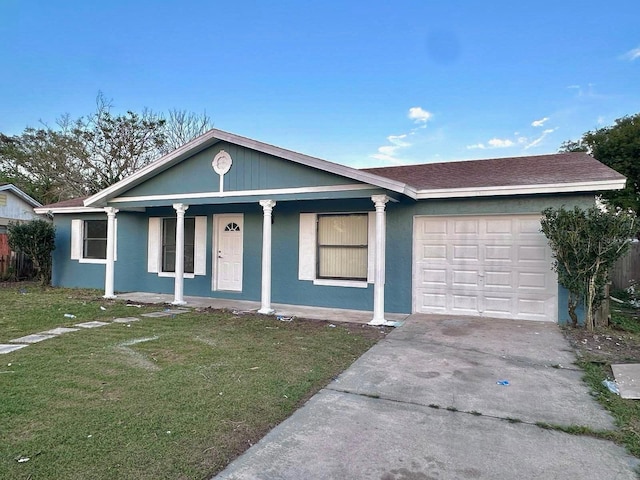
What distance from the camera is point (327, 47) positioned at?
12.3m

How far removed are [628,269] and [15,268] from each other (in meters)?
20.3

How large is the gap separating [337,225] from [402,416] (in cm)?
608

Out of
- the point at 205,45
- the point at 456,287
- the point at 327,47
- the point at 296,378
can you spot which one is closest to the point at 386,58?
the point at 327,47

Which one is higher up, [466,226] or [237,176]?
[237,176]

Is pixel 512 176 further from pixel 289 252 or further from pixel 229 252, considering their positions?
pixel 229 252

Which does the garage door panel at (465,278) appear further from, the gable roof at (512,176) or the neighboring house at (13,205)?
the neighboring house at (13,205)

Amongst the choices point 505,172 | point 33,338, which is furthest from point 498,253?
point 33,338

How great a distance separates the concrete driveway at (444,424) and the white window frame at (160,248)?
6.56 meters

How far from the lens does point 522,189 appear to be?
7395mm

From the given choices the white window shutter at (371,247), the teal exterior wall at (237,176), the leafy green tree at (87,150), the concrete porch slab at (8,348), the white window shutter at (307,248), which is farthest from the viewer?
the leafy green tree at (87,150)

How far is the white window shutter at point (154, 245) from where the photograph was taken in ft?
37.6

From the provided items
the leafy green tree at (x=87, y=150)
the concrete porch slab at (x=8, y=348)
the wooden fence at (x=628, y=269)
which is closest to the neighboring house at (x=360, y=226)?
the concrete porch slab at (x=8, y=348)

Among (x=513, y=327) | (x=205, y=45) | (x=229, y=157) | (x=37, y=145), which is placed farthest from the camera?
(x=37, y=145)

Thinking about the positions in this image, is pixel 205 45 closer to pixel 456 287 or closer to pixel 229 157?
pixel 229 157
